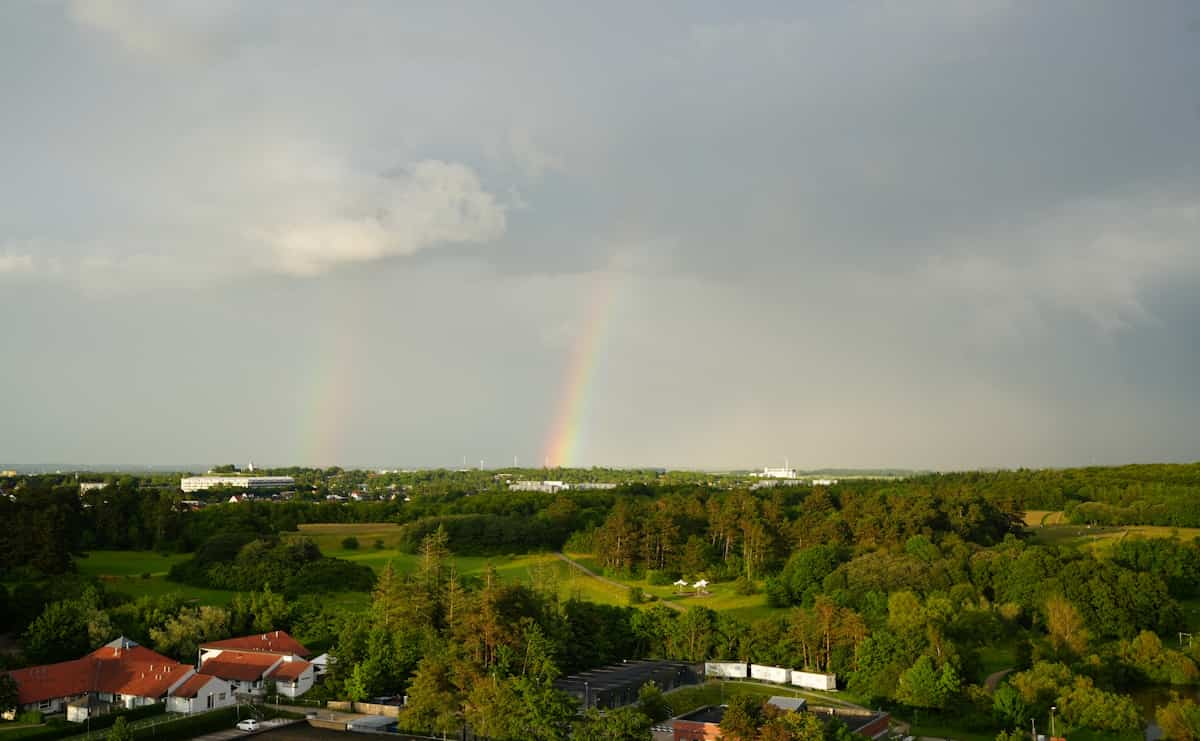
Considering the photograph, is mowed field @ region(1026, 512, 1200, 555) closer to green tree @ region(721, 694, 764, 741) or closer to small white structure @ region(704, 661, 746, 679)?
small white structure @ region(704, 661, 746, 679)

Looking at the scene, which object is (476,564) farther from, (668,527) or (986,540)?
(986,540)

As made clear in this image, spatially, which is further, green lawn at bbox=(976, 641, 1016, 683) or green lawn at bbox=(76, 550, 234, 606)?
green lawn at bbox=(76, 550, 234, 606)

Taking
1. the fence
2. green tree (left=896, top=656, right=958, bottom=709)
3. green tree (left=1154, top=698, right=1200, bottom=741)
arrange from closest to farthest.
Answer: green tree (left=1154, top=698, right=1200, bottom=741), the fence, green tree (left=896, top=656, right=958, bottom=709)

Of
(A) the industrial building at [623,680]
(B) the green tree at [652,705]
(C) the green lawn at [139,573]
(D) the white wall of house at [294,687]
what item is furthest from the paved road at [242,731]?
(C) the green lawn at [139,573]

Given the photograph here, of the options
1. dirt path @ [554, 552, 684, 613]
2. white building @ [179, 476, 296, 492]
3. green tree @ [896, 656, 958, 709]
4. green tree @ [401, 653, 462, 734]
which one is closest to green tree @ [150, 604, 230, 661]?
green tree @ [401, 653, 462, 734]

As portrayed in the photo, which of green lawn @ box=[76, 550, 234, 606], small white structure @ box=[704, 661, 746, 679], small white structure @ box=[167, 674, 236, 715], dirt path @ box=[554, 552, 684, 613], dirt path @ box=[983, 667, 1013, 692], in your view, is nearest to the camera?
small white structure @ box=[167, 674, 236, 715]

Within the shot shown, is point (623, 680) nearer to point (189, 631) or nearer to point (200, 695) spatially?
point (200, 695)

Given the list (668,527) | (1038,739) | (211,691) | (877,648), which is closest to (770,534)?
(668,527)

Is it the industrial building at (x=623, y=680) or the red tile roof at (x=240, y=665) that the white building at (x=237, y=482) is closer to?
the red tile roof at (x=240, y=665)
